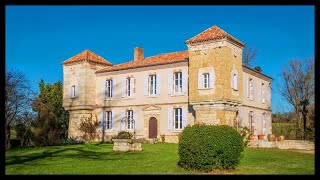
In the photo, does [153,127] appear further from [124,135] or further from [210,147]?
[210,147]

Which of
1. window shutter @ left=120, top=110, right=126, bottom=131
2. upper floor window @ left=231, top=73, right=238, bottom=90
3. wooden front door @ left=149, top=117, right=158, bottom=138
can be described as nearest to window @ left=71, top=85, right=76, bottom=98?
window shutter @ left=120, top=110, right=126, bottom=131

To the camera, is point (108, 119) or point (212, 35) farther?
point (108, 119)

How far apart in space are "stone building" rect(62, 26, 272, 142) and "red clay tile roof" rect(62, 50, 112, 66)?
87 millimetres

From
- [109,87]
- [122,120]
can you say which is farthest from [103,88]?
[122,120]

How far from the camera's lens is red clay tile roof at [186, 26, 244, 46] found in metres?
25.4

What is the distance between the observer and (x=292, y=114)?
38.4 m

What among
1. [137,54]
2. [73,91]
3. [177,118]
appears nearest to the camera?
[177,118]

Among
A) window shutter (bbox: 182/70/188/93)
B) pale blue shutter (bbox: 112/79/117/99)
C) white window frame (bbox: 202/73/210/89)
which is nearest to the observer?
white window frame (bbox: 202/73/210/89)

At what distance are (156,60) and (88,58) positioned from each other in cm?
612

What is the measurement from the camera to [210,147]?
40.0 feet

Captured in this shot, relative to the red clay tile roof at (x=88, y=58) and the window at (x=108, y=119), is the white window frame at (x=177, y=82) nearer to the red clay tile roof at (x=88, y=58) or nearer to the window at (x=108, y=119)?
the window at (x=108, y=119)

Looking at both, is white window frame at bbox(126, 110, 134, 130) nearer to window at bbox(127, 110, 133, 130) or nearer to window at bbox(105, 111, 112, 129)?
window at bbox(127, 110, 133, 130)
